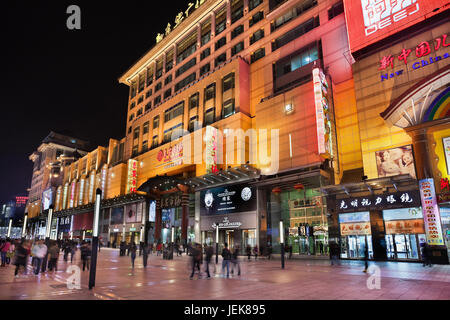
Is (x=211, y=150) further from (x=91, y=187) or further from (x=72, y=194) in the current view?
(x=72, y=194)

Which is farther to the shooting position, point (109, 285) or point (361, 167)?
point (361, 167)

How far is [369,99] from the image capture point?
27.3 metres

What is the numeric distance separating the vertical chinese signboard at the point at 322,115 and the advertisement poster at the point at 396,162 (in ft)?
14.4

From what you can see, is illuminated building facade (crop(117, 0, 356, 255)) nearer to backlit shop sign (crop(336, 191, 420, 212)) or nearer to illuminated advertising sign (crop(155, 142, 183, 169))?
illuminated advertising sign (crop(155, 142, 183, 169))

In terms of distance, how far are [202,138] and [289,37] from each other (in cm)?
1829

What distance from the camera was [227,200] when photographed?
38000 millimetres

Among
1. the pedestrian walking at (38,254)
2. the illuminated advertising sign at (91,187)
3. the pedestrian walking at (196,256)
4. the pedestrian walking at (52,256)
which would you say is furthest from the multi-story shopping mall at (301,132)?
the pedestrian walking at (38,254)

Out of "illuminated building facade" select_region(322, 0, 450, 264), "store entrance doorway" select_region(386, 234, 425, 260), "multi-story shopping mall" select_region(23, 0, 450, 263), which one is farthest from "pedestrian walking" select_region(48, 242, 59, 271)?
"store entrance doorway" select_region(386, 234, 425, 260)

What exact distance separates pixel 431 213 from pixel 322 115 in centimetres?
1195

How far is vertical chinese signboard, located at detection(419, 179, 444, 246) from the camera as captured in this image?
→ 20.9 metres

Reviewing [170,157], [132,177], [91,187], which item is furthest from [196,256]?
[91,187]

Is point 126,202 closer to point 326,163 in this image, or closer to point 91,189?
point 91,189
